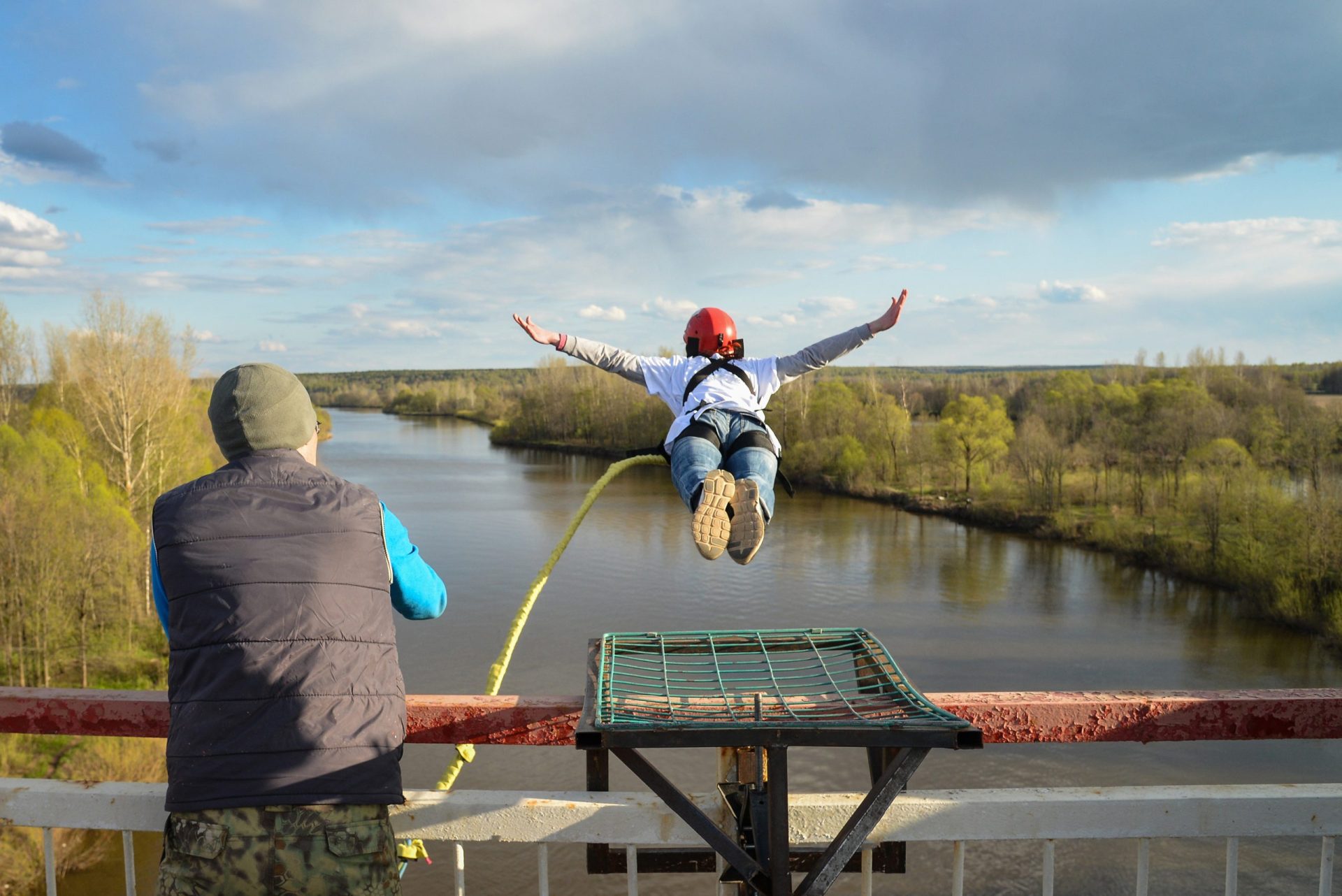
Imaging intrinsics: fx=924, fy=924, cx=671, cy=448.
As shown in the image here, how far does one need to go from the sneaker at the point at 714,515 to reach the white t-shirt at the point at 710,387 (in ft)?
1.43

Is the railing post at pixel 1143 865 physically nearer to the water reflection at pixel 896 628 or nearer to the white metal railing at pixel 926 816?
the white metal railing at pixel 926 816

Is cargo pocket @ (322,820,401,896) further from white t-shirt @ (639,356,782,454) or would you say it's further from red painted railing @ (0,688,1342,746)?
white t-shirt @ (639,356,782,454)

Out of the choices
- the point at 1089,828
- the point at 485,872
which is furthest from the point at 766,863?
the point at 485,872

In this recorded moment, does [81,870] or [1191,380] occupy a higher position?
[1191,380]

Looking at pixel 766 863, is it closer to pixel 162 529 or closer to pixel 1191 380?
pixel 162 529

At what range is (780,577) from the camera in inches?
1432

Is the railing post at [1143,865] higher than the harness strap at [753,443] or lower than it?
lower

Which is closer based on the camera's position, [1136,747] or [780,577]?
[1136,747]

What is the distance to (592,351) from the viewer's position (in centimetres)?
462

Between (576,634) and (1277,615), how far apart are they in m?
23.5

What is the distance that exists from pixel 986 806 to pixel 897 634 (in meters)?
29.6

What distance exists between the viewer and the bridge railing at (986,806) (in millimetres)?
1945

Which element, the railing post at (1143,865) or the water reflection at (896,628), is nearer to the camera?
the railing post at (1143,865)

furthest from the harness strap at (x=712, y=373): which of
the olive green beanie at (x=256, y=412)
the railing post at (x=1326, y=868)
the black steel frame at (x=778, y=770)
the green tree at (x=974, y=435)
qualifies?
the green tree at (x=974, y=435)
